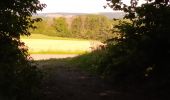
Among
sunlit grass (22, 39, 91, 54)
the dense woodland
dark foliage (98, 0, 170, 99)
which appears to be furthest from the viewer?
sunlit grass (22, 39, 91, 54)

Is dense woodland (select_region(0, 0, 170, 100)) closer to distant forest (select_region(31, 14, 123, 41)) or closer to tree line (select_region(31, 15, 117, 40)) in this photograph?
tree line (select_region(31, 15, 117, 40))

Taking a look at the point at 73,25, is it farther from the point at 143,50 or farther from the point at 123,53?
the point at 143,50

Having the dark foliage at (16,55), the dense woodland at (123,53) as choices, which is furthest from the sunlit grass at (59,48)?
the dark foliage at (16,55)

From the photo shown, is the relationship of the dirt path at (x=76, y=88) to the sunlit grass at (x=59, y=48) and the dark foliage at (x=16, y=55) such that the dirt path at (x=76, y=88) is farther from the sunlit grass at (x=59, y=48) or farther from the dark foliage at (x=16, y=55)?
the sunlit grass at (x=59, y=48)

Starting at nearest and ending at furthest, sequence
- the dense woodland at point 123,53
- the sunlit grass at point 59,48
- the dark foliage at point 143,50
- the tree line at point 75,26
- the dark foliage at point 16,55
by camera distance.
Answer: the dark foliage at point 16,55 → the dense woodland at point 123,53 → the dark foliage at point 143,50 → the sunlit grass at point 59,48 → the tree line at point 75,26

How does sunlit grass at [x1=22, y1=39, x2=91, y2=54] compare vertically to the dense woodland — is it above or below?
below

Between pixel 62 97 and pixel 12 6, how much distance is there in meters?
2.55

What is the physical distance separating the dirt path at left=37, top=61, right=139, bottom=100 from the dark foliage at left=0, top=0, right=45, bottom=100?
0.94 m

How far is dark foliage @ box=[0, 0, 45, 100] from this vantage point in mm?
8922

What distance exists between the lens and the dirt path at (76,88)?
1089cm

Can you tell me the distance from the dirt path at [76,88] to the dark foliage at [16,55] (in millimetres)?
941

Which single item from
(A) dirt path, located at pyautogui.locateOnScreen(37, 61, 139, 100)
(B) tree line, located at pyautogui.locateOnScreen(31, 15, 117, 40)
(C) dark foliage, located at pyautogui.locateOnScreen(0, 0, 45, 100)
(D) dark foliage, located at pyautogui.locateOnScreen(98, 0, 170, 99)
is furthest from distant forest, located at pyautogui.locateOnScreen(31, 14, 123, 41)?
(C) dark foliage, located at pyautogui.locateOnScreen(0, 0, 45, 100)

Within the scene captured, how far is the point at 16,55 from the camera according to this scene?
9.76m

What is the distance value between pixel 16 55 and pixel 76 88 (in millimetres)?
2682
